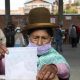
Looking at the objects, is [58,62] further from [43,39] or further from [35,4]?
[35,4]

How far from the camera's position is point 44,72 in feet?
5.86

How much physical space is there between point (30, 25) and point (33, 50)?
37cm

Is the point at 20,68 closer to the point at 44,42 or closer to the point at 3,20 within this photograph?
the point at 44,42

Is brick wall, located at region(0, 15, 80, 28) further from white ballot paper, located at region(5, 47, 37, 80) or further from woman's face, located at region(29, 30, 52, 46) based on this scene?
white ballot paper, located at region(5, 47, 37, 80)

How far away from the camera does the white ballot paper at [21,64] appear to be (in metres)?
1.89

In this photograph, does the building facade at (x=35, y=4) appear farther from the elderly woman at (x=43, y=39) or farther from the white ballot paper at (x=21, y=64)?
the white ballot paper at (x=21, y=64)

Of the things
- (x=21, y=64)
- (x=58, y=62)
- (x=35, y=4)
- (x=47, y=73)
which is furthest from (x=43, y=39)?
(x=35, y=4)

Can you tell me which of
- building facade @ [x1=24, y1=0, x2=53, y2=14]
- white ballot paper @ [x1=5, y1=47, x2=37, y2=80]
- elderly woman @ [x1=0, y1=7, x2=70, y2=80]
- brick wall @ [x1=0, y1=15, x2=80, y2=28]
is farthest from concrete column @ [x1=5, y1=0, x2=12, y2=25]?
white ballot paper @ [x1=5, y1=47, x2=37, y2=80]

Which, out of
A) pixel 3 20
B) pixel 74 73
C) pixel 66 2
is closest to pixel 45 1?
pixel 66 2

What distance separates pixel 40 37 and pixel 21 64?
0.33m

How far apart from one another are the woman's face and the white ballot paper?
0.86 feet

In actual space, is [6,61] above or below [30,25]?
below

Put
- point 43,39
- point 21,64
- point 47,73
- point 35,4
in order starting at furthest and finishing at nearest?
point 35,4
point 43,39
point 21,64
point 47,73

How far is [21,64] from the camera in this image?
189cm
